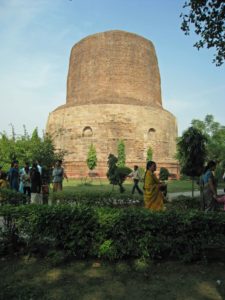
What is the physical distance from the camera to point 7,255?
4.33 m

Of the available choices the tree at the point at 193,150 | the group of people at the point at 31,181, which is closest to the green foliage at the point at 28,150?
the group of people at the point at 31,181

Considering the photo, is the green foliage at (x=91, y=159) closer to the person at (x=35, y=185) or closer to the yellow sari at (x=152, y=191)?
the person at (x=35, y=185)

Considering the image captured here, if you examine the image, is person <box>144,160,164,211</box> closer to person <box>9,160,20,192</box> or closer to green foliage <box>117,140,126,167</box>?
person <box>9,160,20,192</box>

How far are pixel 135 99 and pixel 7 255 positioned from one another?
26.1 meters

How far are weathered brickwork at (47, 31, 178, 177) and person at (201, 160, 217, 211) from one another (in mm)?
19936

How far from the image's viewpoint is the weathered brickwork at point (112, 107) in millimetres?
27578

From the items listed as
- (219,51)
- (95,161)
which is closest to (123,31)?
(95,161)

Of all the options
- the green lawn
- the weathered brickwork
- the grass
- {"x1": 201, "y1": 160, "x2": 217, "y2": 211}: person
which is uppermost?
the weathered brickwork

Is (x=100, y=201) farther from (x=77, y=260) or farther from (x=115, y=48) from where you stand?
(x=115, y=48)

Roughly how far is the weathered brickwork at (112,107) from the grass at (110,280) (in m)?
22.1

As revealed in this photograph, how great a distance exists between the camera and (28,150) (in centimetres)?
1148

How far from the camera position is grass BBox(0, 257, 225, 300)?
121 inches

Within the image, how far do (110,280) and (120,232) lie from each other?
0.69 meters

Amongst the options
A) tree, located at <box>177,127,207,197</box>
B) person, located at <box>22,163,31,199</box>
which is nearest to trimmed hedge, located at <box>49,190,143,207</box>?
person, located at <box>22,163,31,199</box>
